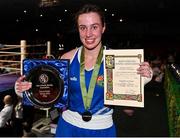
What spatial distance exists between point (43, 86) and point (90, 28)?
49cm

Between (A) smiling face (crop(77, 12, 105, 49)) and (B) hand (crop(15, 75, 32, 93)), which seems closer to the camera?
(A) smiling face (crop(77, 12, 105, 49))

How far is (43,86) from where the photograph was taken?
209cm

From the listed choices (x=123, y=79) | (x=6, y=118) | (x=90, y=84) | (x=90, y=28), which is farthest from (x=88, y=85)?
(x=6, y=118)

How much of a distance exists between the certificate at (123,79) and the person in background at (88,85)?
47 mm

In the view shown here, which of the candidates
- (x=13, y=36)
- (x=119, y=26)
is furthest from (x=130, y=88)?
(x=119, y=26)

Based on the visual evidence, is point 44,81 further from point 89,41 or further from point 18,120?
point 18,120

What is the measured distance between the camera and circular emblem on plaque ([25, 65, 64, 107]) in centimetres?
206

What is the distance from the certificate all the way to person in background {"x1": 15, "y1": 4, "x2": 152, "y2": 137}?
0.05m

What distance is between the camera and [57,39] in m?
19.2

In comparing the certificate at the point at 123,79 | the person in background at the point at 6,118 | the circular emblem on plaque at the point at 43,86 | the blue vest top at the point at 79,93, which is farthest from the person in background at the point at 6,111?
the certificate at the point at 123,79

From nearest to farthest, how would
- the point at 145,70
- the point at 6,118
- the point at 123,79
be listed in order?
the point at 145,70 → the point at 123,79 → the point at 6,118

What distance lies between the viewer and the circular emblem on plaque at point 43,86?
2.06 meters

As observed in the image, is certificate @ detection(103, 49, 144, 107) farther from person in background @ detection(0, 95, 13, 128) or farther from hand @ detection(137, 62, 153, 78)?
person in background @ detection(0, 95, 13, 128)

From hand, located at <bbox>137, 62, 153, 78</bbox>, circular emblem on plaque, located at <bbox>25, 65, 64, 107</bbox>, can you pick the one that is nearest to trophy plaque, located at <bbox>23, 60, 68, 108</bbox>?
circular emblem on plaque, located at <bbox>25, 65, 64, 107</bbox>
